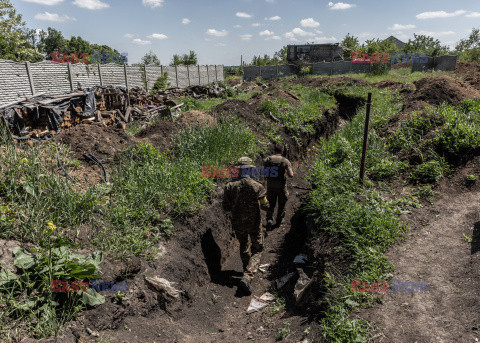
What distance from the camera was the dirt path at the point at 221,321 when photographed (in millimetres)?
3281

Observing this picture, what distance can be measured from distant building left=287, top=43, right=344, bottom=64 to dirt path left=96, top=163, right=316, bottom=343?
132ft

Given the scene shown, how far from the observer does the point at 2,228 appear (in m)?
3.39

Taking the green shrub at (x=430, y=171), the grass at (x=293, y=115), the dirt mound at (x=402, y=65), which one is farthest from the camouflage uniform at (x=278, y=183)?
the dirt mound at (x=402, y=65)

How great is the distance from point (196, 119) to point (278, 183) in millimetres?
3934

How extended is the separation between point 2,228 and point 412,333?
4.61 meters

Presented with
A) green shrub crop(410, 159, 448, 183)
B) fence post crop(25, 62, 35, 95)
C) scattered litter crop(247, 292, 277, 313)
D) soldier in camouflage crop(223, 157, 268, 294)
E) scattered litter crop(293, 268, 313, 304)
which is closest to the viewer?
scattered litter crop(293, 268, 313, 304)

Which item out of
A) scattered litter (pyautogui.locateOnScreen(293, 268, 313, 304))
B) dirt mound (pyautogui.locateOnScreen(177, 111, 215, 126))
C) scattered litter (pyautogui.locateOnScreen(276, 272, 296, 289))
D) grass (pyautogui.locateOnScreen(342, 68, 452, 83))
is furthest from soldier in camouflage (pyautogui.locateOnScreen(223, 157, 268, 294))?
grass (pyautogui.locateOnScreen(342, 68, 452, 83))

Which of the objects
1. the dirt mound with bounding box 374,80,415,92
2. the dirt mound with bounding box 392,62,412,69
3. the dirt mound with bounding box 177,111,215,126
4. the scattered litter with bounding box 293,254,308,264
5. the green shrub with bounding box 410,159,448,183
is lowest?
the scattered litter with bounding box 293,254,308,264

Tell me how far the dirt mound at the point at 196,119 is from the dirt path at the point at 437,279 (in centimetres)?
616

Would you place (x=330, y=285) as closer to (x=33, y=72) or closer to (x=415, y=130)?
(x=415, y=130)

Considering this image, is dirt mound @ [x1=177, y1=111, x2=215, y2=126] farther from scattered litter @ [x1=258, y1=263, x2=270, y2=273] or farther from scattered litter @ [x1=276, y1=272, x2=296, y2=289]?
scattered litter @ [x1=276, y1=272, x2=296, y2=289]

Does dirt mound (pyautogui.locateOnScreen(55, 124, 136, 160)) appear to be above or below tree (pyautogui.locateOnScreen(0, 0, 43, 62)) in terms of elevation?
below

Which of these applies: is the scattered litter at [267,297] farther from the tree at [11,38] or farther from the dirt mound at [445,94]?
the tree at [11,38]

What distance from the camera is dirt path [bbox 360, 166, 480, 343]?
2.83 metres
